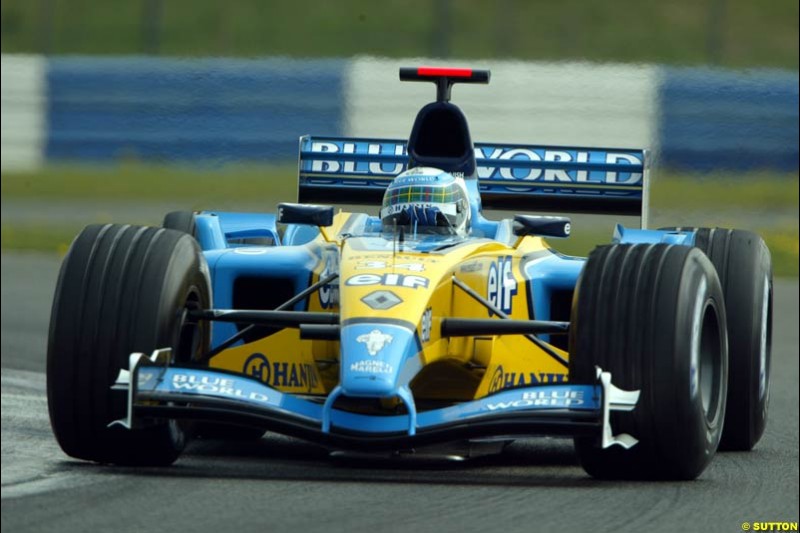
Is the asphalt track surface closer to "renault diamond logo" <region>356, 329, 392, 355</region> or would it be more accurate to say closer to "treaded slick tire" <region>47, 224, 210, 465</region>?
"treaded slick tire" <region>47, 224, 210, 465</region>

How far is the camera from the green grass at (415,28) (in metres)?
17.7

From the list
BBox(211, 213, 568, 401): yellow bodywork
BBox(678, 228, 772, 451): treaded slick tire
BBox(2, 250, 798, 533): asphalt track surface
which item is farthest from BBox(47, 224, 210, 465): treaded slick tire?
BBox(678, 228, 772, 451): treaded slick tire

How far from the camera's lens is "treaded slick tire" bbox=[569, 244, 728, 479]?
7.39m

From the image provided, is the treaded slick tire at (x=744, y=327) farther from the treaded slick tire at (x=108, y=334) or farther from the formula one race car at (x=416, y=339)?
the treaded slick tire at (x=108, y=334)

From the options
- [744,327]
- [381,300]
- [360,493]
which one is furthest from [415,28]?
[360,493]

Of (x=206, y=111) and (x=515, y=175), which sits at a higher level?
(x=206, y=111)

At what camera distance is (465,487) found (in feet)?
24.1

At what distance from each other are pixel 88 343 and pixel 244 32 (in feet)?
35.6

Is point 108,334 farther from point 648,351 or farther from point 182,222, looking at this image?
point 182,222

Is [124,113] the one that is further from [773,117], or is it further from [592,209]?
[592,209]

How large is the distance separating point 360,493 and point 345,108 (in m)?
10.4

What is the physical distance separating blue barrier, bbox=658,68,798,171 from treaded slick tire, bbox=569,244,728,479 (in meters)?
8.54

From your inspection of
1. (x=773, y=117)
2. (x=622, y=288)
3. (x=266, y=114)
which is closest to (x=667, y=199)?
(x=773, y=117)

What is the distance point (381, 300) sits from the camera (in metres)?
7.62
